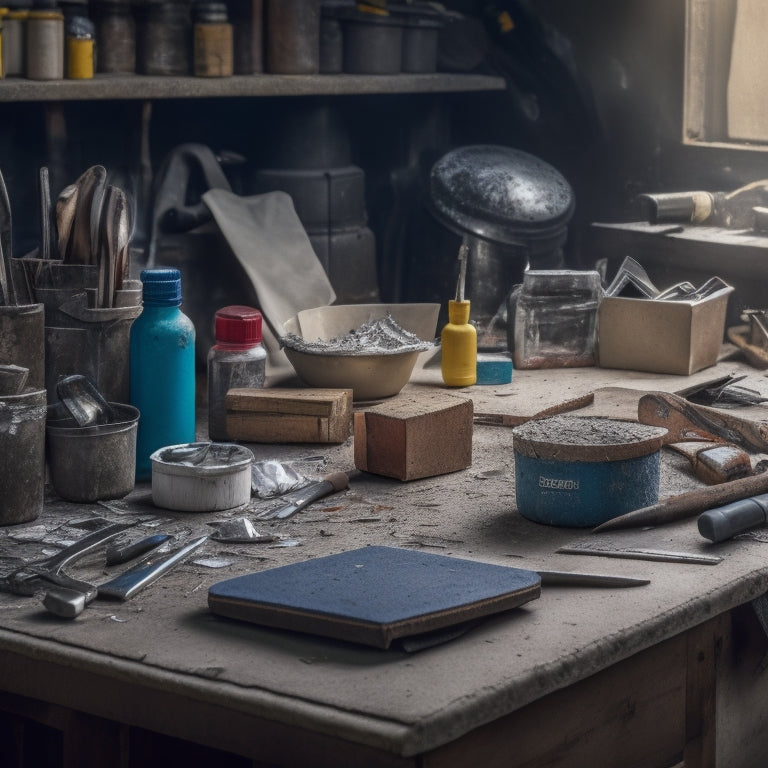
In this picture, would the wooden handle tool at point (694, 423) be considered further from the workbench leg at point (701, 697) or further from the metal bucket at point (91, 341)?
the metal bucket at point (91, 341)

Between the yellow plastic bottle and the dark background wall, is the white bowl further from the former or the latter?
the dark background wall

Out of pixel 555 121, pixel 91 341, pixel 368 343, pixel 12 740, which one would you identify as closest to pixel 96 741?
pixel 12 740

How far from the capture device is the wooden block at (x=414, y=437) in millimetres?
2049

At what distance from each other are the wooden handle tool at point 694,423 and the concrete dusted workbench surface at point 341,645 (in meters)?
0.43

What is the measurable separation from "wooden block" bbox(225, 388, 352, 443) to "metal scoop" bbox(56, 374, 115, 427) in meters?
0.37

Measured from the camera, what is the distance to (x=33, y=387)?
1.89 metres

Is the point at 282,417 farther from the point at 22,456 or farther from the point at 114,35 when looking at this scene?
the point at 114,35

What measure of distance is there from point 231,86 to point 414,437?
1526 millimetres

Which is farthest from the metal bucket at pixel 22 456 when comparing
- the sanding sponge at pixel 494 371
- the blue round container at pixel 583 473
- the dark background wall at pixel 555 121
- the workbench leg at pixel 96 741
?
the dark background wall at pixel 555 121

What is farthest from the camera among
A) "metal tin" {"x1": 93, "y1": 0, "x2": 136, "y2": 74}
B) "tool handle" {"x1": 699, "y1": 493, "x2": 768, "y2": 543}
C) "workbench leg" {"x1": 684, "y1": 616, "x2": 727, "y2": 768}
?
"metal tin" {"x1": 93, "y1": 0, "x2": 136, "y2": 74}

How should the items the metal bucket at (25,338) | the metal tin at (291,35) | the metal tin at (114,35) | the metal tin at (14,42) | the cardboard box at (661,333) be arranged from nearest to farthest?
1. the metal bucket at (25,338)
2. the cardboard box at (661,333)
3. the metal tin at (14,42)
4. the metal tin at (114,35)
5. the metal tin at (291,35)

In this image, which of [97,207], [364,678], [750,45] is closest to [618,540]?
[364,678]

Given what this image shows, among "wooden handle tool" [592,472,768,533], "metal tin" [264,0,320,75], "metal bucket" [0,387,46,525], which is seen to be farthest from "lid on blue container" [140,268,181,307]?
"metal tin" [264,0,320,75]

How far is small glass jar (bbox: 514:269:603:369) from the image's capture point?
2867 millimetres
